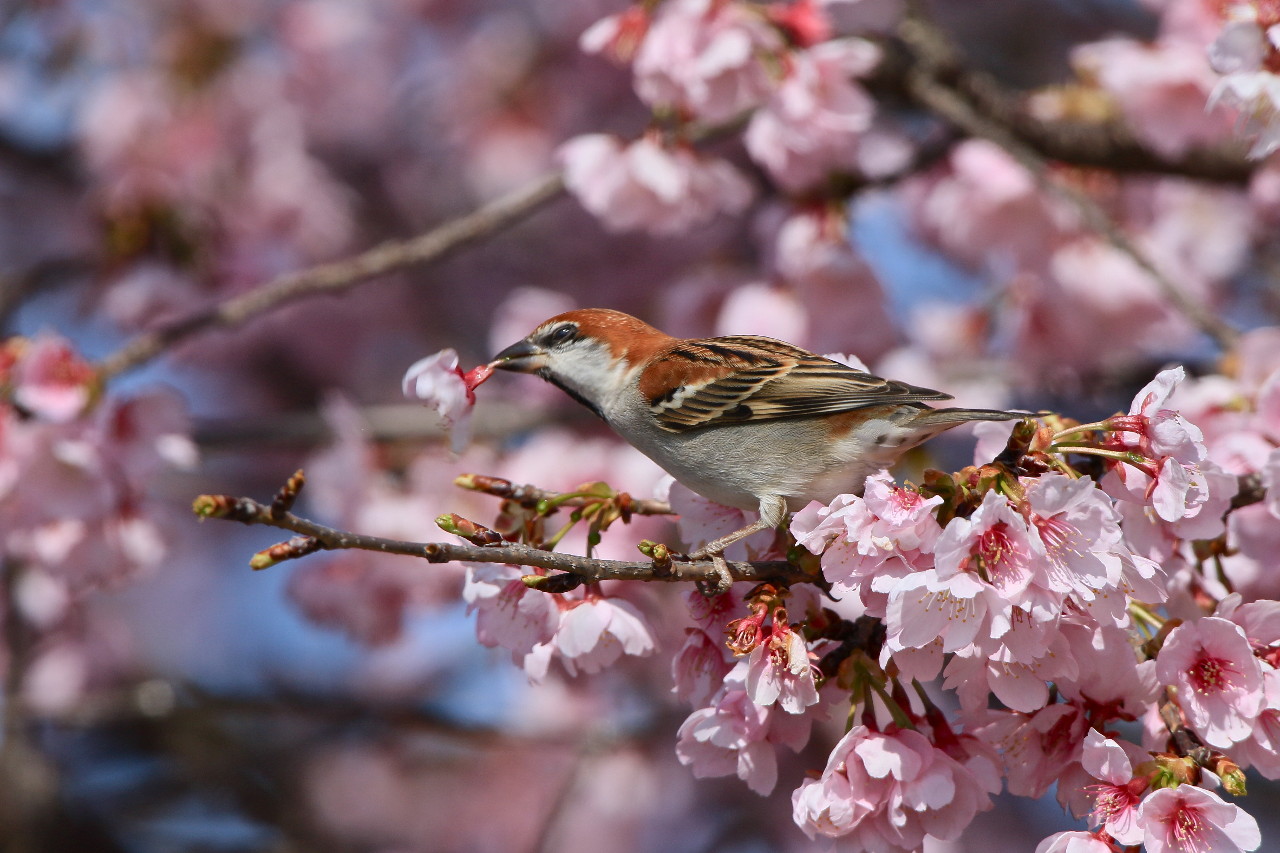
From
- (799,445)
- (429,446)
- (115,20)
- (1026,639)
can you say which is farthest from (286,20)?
(1026,639)

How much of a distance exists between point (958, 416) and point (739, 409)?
512mm

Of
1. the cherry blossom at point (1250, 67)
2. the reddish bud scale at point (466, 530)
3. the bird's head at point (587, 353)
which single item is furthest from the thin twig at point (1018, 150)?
the reddish bud scale at point (466, 530)

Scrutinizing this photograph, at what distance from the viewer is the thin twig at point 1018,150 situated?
285 centimetres

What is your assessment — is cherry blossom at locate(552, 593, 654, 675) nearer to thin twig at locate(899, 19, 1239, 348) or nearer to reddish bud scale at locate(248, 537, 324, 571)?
reddish bud scale at locate(248, 537, 324, 571)

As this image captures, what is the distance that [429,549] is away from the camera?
1556mm

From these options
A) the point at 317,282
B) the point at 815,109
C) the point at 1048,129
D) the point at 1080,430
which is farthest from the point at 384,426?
the point at 1080,430

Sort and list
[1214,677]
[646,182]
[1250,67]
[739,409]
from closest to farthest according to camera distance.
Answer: [1214,677], [1250,67], [739,409], [646,182]

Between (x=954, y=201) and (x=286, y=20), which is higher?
(x=286, y=20)

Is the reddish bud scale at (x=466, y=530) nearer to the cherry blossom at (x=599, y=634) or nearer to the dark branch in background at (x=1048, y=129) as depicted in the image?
the cherry blossom at (x=599, y=634)

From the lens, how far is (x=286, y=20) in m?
5.41

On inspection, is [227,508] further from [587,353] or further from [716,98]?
[716,98]

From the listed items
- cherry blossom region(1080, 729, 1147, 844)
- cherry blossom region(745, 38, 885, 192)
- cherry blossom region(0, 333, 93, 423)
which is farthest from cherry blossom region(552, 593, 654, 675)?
cherry blossom region(0, 333, 93, 423)

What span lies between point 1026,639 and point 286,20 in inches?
191

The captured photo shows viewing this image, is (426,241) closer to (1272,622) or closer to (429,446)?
(429,446)
